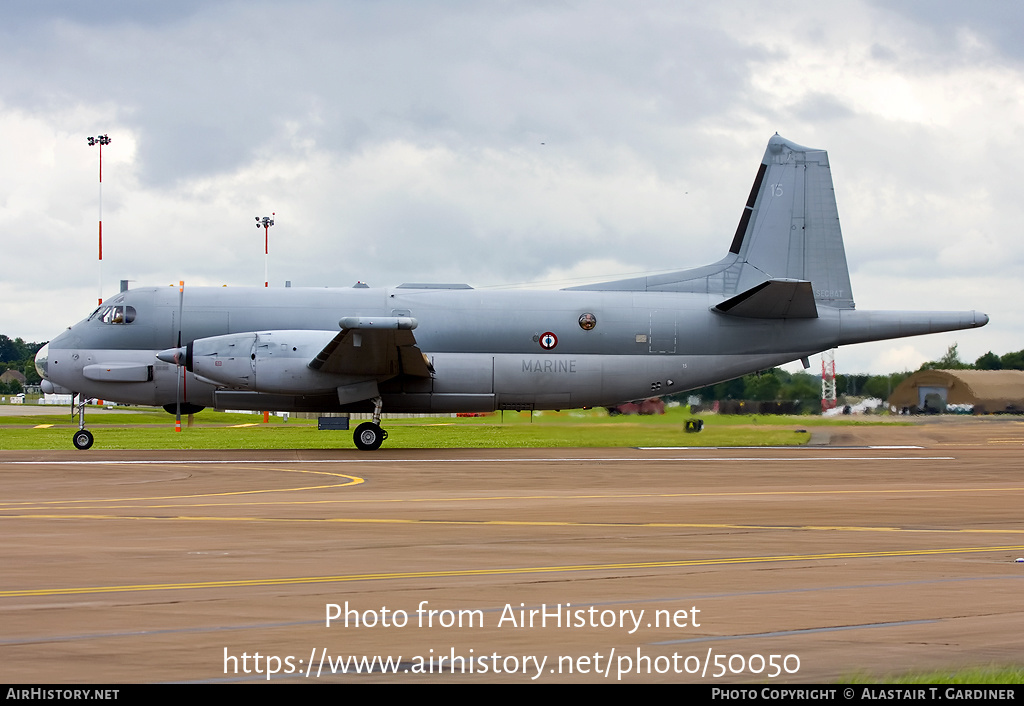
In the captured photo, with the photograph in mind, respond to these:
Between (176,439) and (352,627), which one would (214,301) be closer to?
(176,439)

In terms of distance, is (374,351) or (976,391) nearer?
(374,351)

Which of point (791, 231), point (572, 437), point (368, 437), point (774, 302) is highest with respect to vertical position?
point (791, 231)

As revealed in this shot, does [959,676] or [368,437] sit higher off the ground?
[368,437]

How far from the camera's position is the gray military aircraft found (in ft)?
95.6

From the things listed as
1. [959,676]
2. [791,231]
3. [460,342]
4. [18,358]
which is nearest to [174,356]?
[460,342]

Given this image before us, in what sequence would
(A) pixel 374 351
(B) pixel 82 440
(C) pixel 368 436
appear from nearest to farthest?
(A) pixel 374 351 < (B) pixel 82 440 < (C) pixel 368 436

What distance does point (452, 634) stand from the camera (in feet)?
21.0

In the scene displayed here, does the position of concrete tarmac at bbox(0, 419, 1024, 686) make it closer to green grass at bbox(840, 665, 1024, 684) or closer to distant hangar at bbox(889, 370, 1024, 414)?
green grass at bbox(840, 665, 1024, 684)

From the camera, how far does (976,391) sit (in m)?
41.1

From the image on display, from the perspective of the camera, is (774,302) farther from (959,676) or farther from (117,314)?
(959,676)

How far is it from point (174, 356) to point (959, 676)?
25997 millimetres

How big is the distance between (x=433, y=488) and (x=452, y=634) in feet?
38.8

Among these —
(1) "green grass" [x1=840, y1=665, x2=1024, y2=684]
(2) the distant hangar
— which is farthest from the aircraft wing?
(1) "green grass" [x1=840, y1=665, x2=1024, y2=684]
